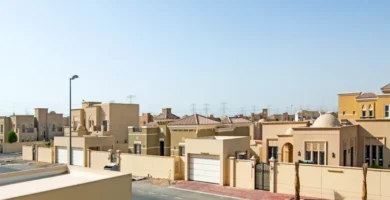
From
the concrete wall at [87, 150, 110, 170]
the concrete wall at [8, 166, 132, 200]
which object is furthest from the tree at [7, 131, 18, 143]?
the concrete wall at [8, 166, 132, 200]

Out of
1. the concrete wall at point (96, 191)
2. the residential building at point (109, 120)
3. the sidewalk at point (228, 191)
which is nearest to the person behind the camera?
the concrete wall at point (96, 191)

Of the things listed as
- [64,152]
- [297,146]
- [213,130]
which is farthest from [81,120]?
[297,146]

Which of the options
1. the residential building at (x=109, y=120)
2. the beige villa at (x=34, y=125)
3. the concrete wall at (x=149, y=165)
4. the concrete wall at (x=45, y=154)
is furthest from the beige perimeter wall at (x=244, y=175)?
the beige villa at (x=34, y=125)

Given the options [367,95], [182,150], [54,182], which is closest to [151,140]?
[182,150]

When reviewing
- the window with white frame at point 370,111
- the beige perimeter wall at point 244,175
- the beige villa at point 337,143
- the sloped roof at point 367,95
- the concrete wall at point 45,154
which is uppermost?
the sloped roof at point 367,95

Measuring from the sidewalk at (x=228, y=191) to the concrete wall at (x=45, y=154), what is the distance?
2401 centimetres

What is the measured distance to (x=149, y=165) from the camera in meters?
32.8

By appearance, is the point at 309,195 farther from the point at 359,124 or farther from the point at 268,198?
the point at 359,124

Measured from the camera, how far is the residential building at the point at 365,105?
3453cm

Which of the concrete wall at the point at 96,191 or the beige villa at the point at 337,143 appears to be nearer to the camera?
the concrete wall at the point at 96,191

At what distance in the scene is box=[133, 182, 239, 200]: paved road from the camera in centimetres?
2455

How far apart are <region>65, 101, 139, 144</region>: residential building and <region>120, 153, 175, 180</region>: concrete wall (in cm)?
1886

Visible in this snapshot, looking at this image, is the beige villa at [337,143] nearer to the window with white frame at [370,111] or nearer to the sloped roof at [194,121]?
the window with white frame at [370,111]

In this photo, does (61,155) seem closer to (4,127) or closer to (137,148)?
(137,148)
